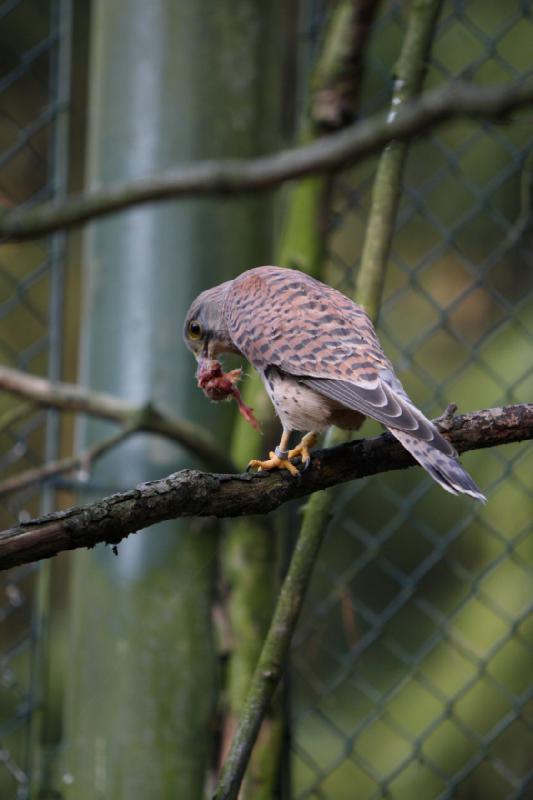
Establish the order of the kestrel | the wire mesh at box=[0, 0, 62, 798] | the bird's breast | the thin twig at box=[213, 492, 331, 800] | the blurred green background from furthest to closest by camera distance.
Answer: the wire mesh at box=[0, 0, 62, 798] → the blurred green background → the bird's breast → the kestrel → the thin twig at box=[213, 492, 331, 800]

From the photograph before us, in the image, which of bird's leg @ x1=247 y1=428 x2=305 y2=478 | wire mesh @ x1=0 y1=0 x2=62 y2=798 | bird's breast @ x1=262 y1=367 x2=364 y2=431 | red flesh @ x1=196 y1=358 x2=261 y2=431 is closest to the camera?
bird's leg @ x1=247 y1=428 x2=305 y2=478

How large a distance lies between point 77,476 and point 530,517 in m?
1.23

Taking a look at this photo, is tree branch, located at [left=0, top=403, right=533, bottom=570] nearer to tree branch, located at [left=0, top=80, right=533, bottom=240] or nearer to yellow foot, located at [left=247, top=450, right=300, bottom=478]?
yellow foot, located at [left=247, top=450, right=300, bottom=478]

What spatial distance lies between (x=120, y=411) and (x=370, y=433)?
1168 millimetres

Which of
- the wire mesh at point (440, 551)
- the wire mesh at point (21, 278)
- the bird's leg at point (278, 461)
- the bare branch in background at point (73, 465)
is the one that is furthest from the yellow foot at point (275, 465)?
the wire mesh at point (21, 278)

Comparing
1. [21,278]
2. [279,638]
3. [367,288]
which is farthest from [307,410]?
[21,278]

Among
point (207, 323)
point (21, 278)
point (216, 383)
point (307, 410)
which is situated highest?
point (21, 278)

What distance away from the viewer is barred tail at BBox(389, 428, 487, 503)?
4.62ft

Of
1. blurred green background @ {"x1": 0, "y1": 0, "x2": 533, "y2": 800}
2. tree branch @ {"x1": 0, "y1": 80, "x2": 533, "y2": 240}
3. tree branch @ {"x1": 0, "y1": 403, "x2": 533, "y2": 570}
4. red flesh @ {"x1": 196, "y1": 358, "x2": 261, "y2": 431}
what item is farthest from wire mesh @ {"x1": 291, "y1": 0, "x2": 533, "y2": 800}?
tree branch @ {"x1": 0, "y1": 80, "x2": 533, "y2": 240}

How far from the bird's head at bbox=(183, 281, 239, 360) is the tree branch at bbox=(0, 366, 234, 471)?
6.1 inches

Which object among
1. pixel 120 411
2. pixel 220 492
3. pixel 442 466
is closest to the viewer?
pixel 220 492

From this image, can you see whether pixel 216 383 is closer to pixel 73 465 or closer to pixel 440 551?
pixel 73 465

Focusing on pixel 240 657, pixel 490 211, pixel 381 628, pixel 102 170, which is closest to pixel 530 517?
pixel 381 628

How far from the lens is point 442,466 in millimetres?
1413
